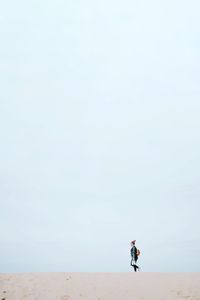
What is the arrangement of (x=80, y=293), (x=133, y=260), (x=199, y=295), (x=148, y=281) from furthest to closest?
(x=133, y=260)
(x=148, y=281)
(x=80, y=293)
(x=199, y=295)

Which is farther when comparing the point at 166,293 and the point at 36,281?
the point at 36,281

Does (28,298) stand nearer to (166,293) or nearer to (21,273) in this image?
(21,273)

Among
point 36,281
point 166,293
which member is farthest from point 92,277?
point 166,293

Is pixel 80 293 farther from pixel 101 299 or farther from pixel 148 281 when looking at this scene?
pixel 148 281

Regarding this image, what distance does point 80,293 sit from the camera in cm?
1847

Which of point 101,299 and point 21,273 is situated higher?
point 21,273

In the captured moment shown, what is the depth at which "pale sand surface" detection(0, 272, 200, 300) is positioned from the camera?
1800 centimetres

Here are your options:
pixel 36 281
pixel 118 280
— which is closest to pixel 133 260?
pixel 118 280

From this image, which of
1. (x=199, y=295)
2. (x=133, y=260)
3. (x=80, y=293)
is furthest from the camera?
(x=133, y=260)

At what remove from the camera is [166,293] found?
17984 millimetres

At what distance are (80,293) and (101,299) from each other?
1.18 meters

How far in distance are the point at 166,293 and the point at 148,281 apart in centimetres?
179

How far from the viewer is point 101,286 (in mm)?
19234

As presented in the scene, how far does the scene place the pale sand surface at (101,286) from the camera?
18.0 meters
